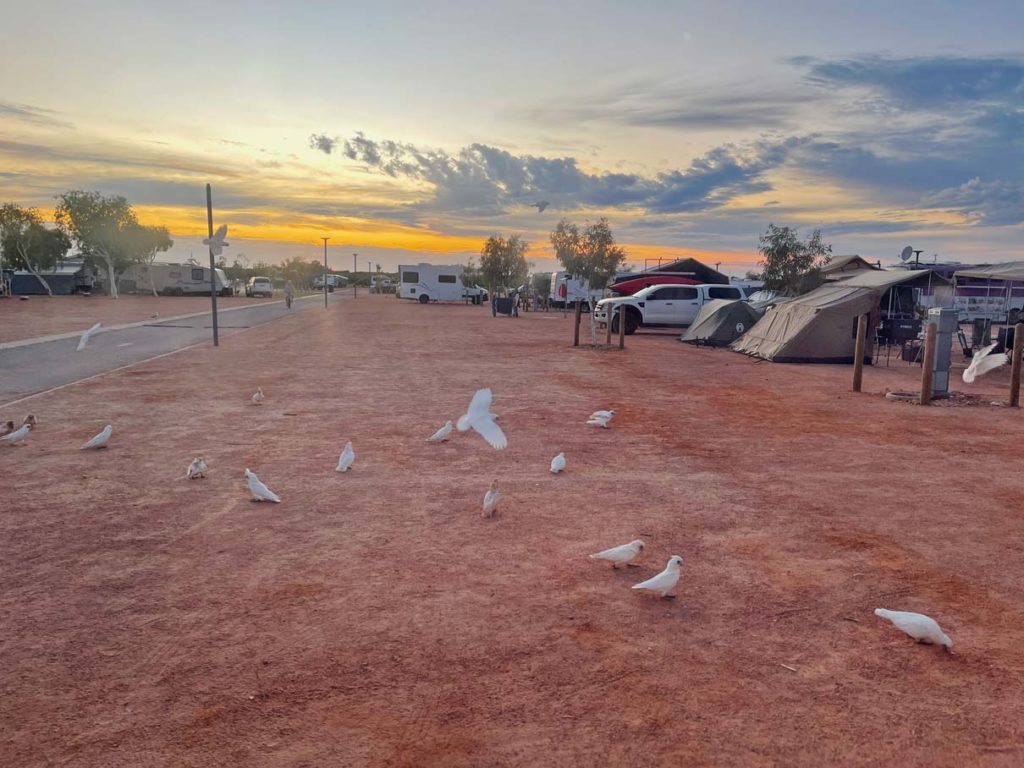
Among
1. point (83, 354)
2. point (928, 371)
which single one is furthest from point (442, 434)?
point (83, 354)

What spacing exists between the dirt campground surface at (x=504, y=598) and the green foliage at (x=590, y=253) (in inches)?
1467

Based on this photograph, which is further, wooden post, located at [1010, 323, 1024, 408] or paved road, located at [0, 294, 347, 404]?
paved road, located at [0, 294, 347, 404]

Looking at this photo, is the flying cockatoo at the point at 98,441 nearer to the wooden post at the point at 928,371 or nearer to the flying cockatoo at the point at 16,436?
the flying cockatoo at the point at 16,436

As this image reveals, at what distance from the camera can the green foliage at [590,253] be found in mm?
46281

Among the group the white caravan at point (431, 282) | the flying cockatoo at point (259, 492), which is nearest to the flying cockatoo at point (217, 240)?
the flying cockatoo at point (259, 492)

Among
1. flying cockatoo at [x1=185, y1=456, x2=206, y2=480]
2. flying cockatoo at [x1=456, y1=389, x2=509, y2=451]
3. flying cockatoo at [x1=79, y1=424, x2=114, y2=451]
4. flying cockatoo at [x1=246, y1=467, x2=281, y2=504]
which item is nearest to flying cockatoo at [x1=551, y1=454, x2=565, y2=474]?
flying cockatoo at [x1=456, y1=389, x2=509, y2=451]

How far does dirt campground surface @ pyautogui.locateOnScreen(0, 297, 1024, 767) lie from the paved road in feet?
12.9

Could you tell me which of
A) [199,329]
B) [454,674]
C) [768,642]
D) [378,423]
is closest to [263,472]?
[378,423]

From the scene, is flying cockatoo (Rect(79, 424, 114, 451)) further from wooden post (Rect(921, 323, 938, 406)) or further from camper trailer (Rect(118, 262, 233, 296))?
camper trailer (Rect(118, 262, 233, 296))

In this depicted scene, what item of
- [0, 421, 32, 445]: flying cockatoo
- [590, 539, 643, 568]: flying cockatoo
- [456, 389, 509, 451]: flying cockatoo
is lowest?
[0, 421, 32, 445]: flying cockatoo

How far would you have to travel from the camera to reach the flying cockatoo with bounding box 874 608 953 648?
4.02 m

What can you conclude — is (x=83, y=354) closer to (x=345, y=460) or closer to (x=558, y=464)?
(x=345, y=460)

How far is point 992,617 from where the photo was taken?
14.6 ft

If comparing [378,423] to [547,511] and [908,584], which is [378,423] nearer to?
[547,511]
